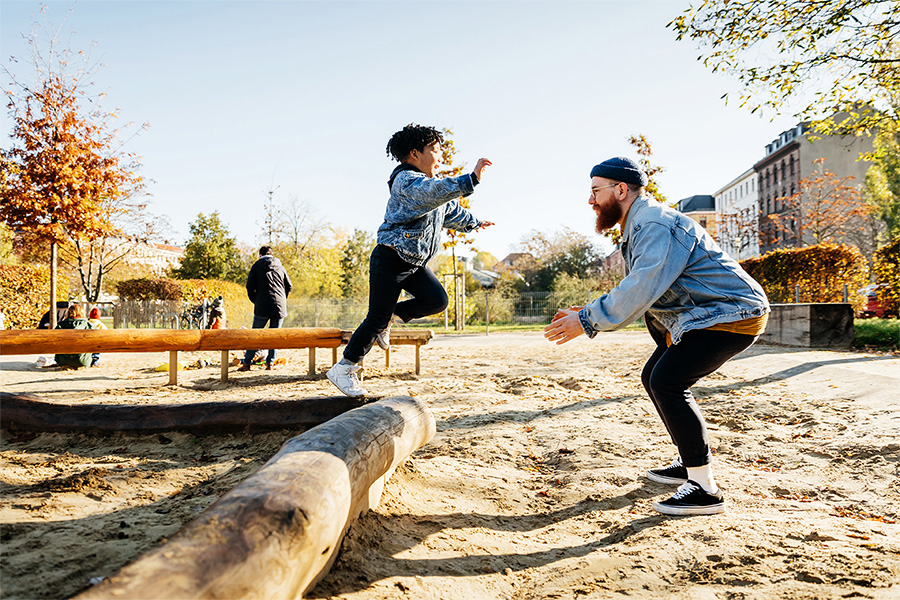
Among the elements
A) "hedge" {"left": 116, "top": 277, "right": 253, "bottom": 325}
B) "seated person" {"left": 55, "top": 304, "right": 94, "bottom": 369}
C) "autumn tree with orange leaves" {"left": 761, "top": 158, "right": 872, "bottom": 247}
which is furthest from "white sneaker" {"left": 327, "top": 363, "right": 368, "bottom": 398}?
"autumn tree with orange leaves" {"left": 761, "top": 158, "right": 872, "bottom": 247}

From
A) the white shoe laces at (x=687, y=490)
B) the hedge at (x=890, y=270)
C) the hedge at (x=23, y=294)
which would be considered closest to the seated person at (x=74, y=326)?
the hedge at (x=23, y=294)

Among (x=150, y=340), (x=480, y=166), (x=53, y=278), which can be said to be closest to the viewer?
(x=480, y=166)

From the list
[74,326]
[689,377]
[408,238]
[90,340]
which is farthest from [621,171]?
[74,326]

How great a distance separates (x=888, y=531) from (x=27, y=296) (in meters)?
19.9

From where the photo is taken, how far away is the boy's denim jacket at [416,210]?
3887 millimetres

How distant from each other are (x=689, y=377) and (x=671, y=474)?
0.80 metres

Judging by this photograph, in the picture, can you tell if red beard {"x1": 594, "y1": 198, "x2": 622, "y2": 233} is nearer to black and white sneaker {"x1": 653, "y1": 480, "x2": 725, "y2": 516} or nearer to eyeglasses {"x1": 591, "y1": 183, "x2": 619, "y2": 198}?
eyeglasses {"x1": 591, "y1": 183, "x2": 619, "y2": 198}

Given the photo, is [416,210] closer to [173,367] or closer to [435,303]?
[435,303]

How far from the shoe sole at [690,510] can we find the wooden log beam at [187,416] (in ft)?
6.80

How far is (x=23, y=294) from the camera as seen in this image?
1645 centimetres

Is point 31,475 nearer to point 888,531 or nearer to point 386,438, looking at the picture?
point 386,438

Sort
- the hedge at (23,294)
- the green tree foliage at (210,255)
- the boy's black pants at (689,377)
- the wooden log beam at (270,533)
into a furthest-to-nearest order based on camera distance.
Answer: the green tree foliage at (210,255), the hedge at (23,294), the boy's black pants at (689,377), the wooden log beam at (270,533)

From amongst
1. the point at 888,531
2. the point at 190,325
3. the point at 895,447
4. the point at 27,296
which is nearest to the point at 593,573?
the point at 888,531

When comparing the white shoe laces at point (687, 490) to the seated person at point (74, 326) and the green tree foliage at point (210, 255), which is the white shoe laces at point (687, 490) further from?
the green tree foliage at point (210, 255)
